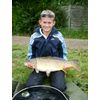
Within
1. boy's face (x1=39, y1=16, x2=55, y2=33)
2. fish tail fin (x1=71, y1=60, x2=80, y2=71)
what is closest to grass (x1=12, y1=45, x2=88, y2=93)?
fish tail fin (x1=71, y1=60, x2=80, y2=71)

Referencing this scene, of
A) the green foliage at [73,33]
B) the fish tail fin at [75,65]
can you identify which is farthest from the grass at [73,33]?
the fish tail fin at [75,65]

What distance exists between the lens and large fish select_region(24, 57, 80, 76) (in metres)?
2.11

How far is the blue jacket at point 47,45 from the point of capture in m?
2.12

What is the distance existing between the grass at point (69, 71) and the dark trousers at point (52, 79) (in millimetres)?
24

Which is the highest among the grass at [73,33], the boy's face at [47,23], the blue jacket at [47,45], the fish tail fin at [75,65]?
the boy's face at [47,23]

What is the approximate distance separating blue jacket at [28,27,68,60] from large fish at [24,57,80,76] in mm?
19

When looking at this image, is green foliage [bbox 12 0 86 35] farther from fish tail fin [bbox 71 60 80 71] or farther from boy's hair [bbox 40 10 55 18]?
fish tail fin [bbox 71 60 80 71]

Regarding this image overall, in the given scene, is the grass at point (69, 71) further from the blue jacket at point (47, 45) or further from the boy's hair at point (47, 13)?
the boy's hair at point (47, 13)

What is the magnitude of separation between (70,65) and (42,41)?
17cm

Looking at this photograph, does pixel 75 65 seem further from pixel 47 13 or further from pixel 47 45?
pixel 47 13
